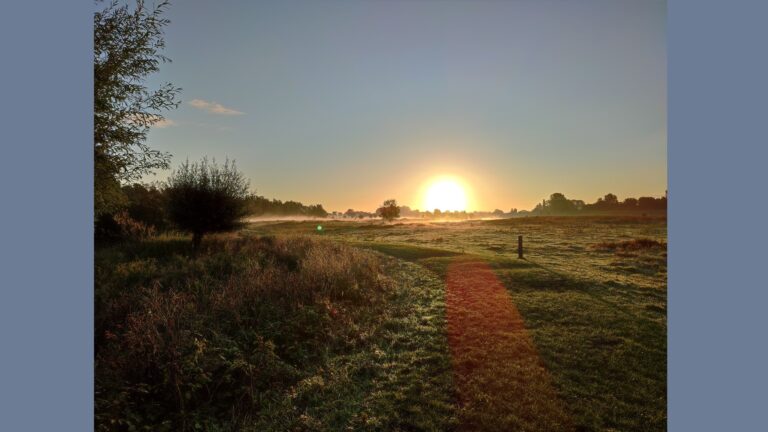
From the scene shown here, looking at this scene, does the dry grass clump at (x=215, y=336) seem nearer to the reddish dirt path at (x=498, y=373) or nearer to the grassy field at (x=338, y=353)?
the grassy field at (x=338, y=353)

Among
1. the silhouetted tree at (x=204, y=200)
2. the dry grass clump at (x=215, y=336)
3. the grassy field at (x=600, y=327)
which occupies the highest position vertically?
the silhouetted tree at (x=204, y=200)

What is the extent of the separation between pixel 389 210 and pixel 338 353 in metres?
101

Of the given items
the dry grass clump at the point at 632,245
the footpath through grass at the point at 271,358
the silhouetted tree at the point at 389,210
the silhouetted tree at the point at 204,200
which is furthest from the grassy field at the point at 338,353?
the silhouetted tree at the point at 389,210

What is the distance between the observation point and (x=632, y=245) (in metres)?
26.0

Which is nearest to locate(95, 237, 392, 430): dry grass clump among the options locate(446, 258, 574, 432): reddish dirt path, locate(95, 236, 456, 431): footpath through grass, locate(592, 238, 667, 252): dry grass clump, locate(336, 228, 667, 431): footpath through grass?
locate(95, 236, 456, 431): footpath through grass

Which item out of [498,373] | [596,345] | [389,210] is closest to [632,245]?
[596,345]

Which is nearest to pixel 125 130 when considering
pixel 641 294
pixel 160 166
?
pixel 160 166

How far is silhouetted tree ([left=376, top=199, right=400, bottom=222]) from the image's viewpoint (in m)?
108

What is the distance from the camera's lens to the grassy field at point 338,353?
505cm

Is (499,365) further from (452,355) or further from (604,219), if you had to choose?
(604,219)

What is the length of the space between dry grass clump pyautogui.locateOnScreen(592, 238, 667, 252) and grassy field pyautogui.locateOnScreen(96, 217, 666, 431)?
41.3 feet

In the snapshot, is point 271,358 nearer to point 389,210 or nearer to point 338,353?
point 338,353

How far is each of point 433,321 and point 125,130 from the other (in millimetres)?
11044

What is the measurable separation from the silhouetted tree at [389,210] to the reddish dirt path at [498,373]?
316ft
